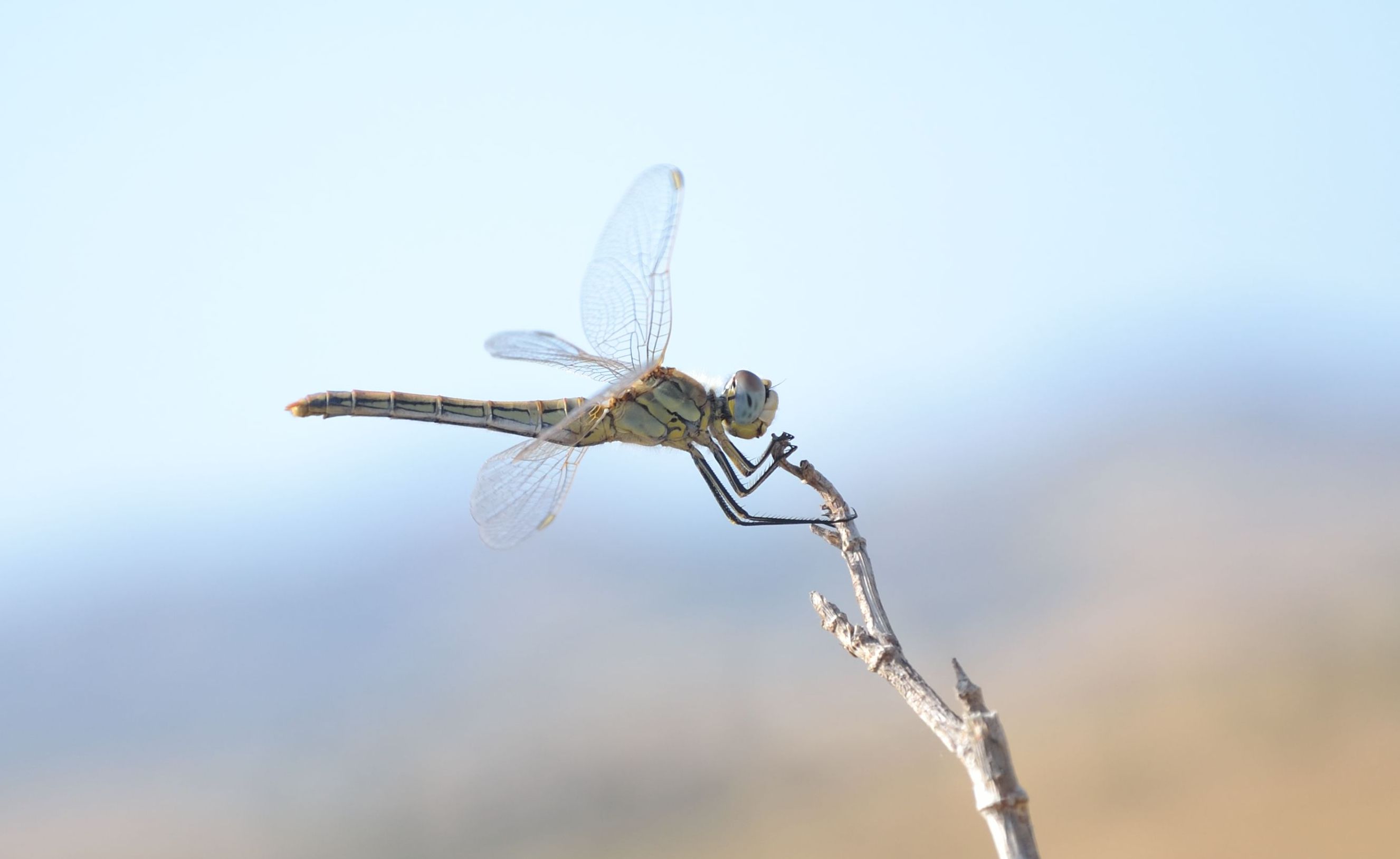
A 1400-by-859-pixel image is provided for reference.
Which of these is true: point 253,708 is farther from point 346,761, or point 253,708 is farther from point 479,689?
point 346,761

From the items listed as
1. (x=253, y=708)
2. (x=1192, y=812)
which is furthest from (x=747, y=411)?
(x=253, y=708)

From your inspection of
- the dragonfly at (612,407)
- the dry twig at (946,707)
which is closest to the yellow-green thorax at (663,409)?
the dragonfly at (612,407)

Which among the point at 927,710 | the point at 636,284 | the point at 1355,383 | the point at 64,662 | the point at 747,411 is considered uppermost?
the point at 1355,383

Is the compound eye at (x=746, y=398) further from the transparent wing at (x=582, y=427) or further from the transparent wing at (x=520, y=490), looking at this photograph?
the transparent wing at (x=520, y=490)

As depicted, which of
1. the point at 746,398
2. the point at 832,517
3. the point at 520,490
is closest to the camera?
the point at 832,517

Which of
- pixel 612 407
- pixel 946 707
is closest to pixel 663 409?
pixel 612 407

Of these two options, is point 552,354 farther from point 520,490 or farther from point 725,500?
point 725,500

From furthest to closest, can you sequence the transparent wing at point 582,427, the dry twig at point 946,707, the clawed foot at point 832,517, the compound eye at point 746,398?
the compound eye at point 746,398
the transparent wing at point 582,427
the clawed foot at point 832,517
the dry twig at point 946,707
